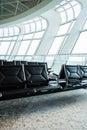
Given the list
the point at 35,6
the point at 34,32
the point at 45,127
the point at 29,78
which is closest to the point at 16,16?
the point at 35,6

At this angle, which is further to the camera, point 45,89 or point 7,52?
point 7,52

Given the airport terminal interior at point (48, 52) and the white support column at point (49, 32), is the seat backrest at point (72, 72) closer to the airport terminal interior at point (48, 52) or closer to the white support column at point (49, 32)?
the airport terminal interior at point (48, 52)

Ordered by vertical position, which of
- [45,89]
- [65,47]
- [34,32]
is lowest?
[45,89]

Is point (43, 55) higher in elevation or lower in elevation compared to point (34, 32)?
lower

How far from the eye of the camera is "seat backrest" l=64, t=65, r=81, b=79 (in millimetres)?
4176

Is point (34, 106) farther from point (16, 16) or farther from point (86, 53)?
point (16, 16)

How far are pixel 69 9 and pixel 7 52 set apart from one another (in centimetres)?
815

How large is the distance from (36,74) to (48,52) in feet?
28.9

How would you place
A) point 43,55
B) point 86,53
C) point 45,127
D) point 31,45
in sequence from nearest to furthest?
1. point 45,127
2. point 86,53
3. point 43,55
4. point 31,45

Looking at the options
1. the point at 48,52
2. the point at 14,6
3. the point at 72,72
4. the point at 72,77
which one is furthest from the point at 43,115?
the point at 48,52

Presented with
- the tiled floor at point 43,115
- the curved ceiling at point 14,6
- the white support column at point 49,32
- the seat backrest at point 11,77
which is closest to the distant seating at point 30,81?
the seat backrest at point 11,77

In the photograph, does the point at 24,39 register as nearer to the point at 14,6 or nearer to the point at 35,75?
the point at 14,6

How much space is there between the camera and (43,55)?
485 inches

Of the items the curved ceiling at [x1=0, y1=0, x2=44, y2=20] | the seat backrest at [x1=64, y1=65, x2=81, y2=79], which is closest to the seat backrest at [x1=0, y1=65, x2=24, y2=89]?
the seat backrest at [x1=64, y1=65, x2=81, y2=79]
